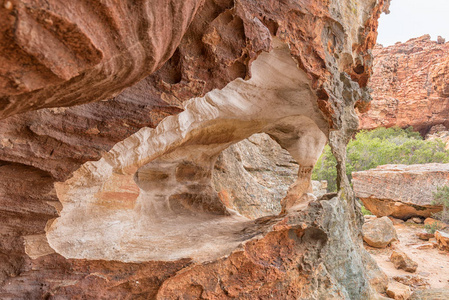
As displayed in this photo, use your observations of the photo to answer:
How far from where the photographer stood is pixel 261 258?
2525mm

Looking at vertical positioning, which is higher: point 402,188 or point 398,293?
→ point 402,188

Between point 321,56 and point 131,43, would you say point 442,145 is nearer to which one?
point 321,56

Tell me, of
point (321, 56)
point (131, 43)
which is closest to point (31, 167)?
point (131, 43)

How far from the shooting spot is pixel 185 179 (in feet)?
12.4

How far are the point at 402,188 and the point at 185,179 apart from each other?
29.2 ft

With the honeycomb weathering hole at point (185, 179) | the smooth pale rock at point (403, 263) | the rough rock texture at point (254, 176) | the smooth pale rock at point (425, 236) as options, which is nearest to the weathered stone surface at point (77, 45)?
the honeycomb weathering hole at point (185, 179)

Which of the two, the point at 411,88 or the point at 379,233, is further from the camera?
the point at 411,88

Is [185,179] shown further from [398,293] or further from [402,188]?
[402,188]

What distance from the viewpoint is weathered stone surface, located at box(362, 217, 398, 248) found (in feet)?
24.8

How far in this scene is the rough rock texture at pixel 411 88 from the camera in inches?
730

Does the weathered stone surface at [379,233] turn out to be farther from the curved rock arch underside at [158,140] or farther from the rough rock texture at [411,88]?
the rough rock texture at [411,88]

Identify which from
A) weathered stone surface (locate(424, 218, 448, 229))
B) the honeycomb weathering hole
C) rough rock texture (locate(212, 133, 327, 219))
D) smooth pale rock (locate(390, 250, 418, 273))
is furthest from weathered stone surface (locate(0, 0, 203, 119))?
weathered stone surface (locate(424, 218, 448, 229))

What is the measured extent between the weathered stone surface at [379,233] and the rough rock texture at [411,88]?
13.7 m

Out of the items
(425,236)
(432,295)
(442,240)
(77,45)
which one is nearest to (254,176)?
(432,295)
